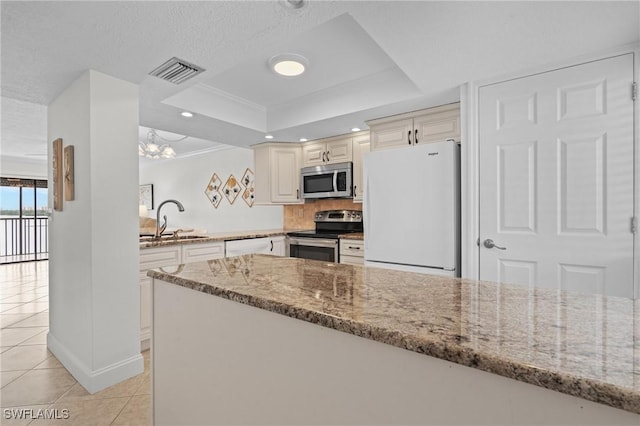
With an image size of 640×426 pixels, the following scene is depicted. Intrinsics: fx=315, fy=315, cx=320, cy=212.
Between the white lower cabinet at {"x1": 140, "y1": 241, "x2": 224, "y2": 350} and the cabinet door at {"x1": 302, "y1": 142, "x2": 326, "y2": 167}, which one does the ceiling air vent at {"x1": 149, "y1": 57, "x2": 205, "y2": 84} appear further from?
the cabinet door at {"x1": 302, "y1": 142, "x2": 326, "y2": 167}

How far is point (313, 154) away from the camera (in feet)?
13.5

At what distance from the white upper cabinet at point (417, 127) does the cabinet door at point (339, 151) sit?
0.51m

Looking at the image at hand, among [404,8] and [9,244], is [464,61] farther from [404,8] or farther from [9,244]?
[9,244]

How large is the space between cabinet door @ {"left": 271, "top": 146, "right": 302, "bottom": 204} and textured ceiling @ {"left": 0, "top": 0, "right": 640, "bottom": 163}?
1.43m

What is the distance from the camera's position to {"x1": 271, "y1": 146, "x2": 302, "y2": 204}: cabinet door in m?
4.14

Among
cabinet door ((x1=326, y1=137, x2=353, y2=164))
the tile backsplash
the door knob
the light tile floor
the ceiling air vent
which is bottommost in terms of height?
the light tile floor

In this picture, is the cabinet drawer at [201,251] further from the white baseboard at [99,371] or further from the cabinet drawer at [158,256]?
the white baseboard at [99,371]

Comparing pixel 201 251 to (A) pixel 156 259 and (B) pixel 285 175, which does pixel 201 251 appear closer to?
(A) pixel 156 259

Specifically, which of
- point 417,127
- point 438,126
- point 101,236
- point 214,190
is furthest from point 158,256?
point 214,190

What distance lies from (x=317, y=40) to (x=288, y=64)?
0.37 m

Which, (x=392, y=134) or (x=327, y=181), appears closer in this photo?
(x=392, y=134)

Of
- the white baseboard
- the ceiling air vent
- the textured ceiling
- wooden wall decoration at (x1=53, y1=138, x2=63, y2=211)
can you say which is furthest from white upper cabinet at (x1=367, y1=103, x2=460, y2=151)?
the white baseboard

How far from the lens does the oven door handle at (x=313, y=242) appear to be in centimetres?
348

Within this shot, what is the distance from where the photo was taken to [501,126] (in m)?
2.27
